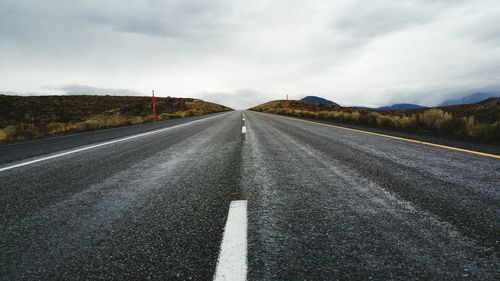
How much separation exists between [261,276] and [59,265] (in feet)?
3.53

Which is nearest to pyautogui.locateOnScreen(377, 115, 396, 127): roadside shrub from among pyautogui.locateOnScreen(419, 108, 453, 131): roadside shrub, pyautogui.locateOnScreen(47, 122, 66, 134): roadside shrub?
pyautogui.locateOnScreen(419, 108, 453, 131): roadside shrub

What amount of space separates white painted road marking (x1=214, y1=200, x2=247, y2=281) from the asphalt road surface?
32 millimetres

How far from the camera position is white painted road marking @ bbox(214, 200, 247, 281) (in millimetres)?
1418

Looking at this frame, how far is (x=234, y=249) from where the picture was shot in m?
1.67

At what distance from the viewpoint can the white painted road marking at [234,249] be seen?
1418 millimetres

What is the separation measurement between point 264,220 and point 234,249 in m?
0.49

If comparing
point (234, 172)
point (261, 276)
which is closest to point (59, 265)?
point (261, 276)

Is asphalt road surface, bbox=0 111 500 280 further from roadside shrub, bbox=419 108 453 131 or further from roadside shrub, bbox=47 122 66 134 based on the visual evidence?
roadside shrub, bbox=47 122 66 134

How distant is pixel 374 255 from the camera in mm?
1597

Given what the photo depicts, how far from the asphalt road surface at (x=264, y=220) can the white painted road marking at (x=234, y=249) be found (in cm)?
3

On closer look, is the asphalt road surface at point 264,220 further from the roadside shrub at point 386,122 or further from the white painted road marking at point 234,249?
the roadside shrub at point 386,122

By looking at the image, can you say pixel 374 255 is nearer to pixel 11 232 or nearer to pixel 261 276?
pixel 261 276

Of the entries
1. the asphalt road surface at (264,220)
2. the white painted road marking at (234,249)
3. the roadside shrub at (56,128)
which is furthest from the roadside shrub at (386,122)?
the roadside shrub at (56,128)

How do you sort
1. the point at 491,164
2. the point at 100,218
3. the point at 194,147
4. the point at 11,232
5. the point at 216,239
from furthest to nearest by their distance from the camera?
1. the point at 194,147
2. the point at 491,164
3. the point at 100,218
4. the point at 11,232
5. the point at 216,239
